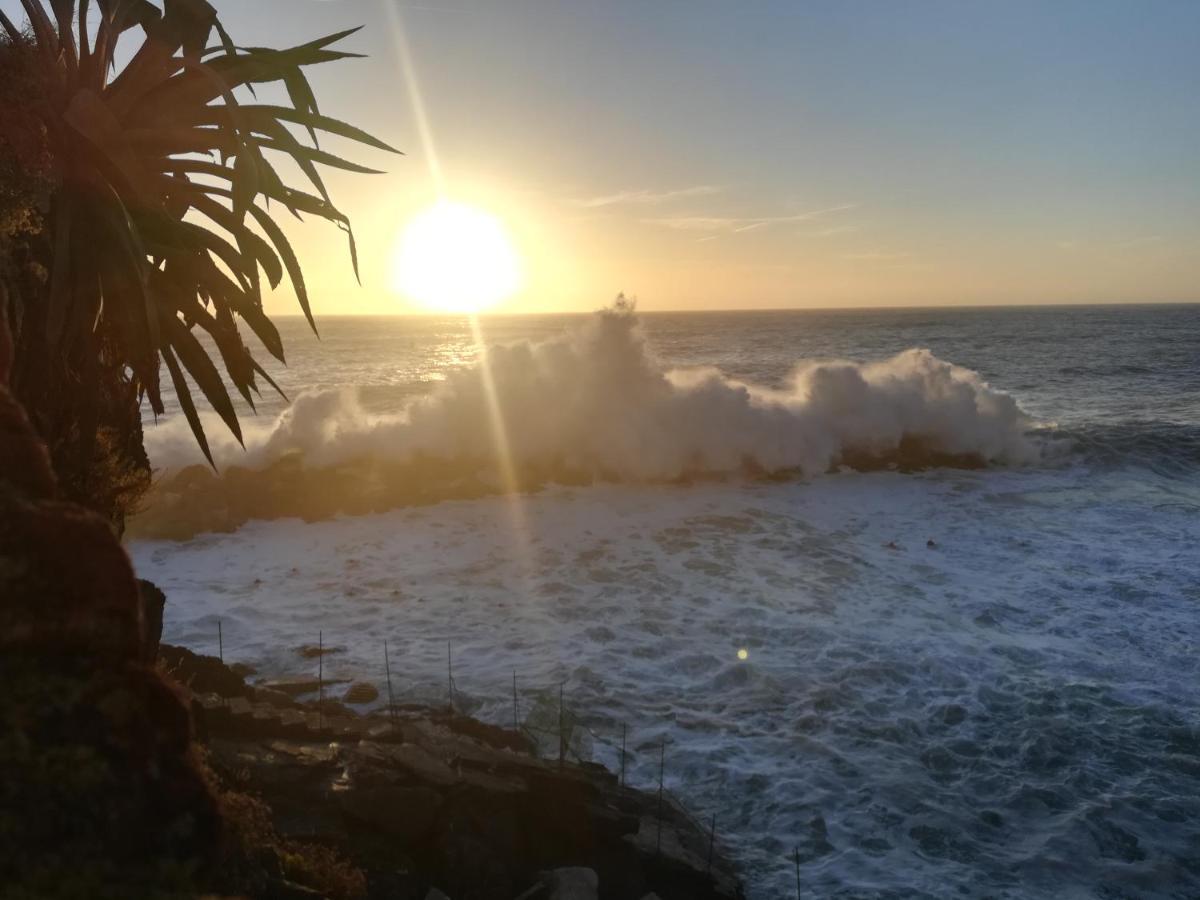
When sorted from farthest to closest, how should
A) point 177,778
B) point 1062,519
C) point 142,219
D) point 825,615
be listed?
point 1062,519, point 825,615, point 142,219, point 177,778

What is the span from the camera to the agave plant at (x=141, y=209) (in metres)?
4.71

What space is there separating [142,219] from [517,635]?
7168 mm

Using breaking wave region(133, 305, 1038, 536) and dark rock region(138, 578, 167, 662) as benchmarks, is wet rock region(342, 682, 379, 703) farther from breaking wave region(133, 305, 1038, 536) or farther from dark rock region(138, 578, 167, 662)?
breaking wave region(133, 305, 1038, 536)

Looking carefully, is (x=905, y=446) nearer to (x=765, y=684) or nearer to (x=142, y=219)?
(x=765, y=684)

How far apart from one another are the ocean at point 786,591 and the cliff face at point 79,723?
16.3 feet

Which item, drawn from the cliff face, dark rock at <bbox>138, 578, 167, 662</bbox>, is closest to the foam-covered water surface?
dark rock at <bbox>138, 578, 167, 662</bbox>

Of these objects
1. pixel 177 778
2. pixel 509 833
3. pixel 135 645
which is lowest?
pixel 509 833

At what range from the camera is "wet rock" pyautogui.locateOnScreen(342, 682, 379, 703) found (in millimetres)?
8617

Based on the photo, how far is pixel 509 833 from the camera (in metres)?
5.64

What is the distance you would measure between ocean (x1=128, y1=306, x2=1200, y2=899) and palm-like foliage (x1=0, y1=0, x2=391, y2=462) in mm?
5063

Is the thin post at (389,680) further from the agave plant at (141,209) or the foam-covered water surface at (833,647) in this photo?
the agave plant at (141,209)

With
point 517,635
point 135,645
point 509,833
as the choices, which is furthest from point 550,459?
point 135,645

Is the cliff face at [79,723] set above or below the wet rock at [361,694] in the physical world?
above

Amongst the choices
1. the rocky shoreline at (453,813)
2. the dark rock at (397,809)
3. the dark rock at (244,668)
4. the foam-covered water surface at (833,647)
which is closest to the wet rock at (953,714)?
the foam-covered water surface at (833,647)
